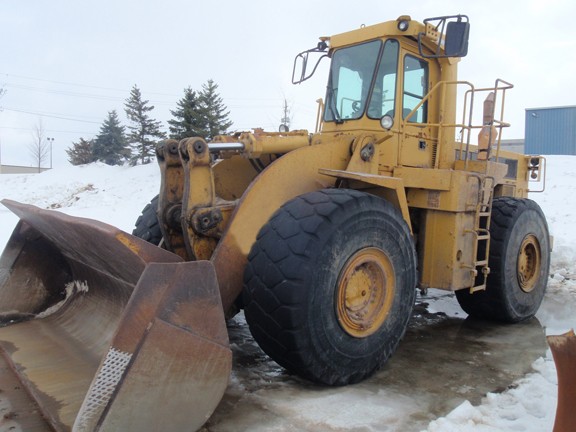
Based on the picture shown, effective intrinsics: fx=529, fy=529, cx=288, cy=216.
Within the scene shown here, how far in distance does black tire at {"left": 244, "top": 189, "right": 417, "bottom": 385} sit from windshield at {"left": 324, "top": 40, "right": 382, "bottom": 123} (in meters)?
1.47

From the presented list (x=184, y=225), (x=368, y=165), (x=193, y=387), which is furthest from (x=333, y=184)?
(x=193, y=387)

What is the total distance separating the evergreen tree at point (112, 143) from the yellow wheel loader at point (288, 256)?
32.5 metres

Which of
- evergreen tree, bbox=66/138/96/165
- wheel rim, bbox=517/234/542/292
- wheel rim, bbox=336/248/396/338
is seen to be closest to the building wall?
evergreen tree, bbox=66/138/96/165

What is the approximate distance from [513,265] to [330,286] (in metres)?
2.86

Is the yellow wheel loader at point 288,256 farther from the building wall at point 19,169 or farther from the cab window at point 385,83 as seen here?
the building wall at point 19,169

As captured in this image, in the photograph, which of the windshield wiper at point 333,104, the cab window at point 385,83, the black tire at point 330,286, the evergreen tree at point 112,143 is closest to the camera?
the black tire at point 330,286

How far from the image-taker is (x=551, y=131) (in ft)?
92.2

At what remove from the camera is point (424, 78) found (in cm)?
523

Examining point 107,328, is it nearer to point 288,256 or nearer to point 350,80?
point 288,256

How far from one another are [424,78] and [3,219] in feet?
31.6

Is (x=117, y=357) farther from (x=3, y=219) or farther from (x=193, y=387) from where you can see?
(x=3, y=219)

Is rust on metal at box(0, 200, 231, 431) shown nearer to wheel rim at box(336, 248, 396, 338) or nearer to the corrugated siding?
wheel rim at box(336, 248, 396, 338)

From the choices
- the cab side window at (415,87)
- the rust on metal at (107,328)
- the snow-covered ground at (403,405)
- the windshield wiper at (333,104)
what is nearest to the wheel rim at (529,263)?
the snow-covered ground at (403,405)

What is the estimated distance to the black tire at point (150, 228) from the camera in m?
4.68
